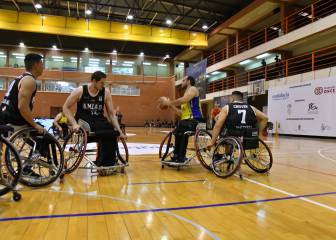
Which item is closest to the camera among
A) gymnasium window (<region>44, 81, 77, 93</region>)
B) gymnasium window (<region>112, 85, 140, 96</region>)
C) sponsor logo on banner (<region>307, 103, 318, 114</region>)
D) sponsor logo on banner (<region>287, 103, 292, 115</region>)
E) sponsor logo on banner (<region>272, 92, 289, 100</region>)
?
sponsor logo on banner (<region>307, 103, 318, 114</region>)

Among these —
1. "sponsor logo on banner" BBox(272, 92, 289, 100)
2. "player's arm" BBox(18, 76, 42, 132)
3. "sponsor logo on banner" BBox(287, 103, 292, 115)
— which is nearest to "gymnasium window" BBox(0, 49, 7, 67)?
"sponsor logo on banner" BBox(272, 92, 289, 100)

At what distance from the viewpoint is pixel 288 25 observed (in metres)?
16.5

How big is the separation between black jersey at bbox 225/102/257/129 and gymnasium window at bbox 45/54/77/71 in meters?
25.6

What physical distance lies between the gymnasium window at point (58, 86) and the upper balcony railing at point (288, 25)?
13.1m

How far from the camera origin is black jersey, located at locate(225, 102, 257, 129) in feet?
14.2

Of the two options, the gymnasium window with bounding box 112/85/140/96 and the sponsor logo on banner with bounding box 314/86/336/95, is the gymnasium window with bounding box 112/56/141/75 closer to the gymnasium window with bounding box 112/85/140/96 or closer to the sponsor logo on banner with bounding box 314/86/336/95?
the gymnasium window with bounding box 112/85/140/96

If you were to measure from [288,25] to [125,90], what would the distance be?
648 inches

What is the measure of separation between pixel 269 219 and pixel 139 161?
3.57 m

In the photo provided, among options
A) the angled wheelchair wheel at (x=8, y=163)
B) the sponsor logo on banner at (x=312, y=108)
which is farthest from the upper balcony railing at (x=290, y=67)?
the angled wheelchair wheel at (x=8, y=163)

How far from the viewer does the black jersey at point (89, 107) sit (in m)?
4.28

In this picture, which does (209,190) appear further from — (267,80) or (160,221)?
(267,80)

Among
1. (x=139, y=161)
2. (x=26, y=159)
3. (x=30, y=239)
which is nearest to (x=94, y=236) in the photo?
(x=30, y=239)

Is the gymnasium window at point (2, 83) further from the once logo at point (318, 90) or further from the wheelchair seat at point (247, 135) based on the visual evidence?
the wheelchair seat at point (247, 135)

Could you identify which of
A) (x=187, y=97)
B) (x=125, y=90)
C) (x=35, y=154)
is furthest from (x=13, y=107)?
(x=125, y=90)
